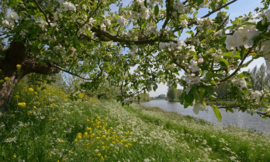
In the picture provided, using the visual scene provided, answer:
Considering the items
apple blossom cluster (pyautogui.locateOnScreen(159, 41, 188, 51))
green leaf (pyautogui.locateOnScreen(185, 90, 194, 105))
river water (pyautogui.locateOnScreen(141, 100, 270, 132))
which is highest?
apple blossom cluster (pyautogui.locateOnScreen(159, 41, 188, 51))

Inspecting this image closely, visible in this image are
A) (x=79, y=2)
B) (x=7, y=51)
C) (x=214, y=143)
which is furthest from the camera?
(x=214, y=143)

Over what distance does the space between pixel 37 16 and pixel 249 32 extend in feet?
7.34

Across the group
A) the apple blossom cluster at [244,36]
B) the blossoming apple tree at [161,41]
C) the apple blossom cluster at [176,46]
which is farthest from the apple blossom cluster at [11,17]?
the apple blossom cluster at [244,36]

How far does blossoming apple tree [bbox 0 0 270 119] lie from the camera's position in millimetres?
856

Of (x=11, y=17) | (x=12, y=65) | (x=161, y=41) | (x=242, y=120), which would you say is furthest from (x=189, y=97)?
(x=242, y=120)

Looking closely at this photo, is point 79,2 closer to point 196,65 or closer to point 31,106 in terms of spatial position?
point 196,65

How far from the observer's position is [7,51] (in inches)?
154

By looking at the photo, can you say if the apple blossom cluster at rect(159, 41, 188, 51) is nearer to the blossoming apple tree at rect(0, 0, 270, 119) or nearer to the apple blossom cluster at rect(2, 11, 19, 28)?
the blossoming apple tree at rect(0, 0, 270, 119)

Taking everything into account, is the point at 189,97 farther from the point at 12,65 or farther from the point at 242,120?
the point at 242,120

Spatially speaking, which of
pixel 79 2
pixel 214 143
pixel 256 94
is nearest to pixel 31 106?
pixel 79 2

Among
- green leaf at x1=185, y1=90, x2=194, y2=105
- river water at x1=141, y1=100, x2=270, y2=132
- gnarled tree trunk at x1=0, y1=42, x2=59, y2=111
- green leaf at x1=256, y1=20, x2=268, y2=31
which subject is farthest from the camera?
river water at x1=141, y1=100, x2=270, y2=132

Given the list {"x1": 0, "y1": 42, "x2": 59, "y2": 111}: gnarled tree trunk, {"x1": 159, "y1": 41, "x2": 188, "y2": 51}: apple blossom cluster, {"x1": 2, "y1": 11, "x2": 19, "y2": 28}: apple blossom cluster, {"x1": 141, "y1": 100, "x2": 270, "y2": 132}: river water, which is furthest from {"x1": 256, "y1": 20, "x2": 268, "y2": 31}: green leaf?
{"x1": 141, "y1": 100, "x2": 270, "y2": 132}: river water

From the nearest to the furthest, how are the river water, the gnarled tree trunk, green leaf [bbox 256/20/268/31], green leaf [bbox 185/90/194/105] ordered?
1. green leaf [bbox 256/20/268/31]
2. green leaf [bbox 185/90/194/105]
3. the gnarled tree trunk
4. the river water

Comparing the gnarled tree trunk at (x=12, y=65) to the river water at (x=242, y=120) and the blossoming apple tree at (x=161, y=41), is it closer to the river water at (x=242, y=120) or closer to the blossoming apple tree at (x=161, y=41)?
the blossoming apple tree at (x=161, y=41)
